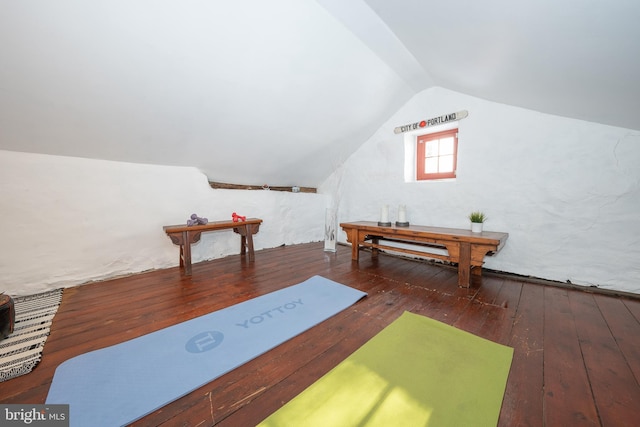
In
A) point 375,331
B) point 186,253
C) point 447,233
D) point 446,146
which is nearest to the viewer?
point 375,331

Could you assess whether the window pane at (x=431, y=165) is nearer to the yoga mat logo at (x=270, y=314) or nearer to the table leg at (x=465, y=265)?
the table leg at (x=465, y=265)

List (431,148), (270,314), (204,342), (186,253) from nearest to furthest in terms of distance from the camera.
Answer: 1. (204,342)
2. (270,314)
3. (186,253)
4. (431,148)

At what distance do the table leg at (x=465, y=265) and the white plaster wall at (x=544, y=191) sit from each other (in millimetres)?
724

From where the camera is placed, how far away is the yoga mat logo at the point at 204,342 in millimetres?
1372

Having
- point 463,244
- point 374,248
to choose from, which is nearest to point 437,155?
point 463,244

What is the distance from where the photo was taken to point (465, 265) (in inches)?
92.2

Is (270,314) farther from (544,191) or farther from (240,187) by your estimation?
(544,191)

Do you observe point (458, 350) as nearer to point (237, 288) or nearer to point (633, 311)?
point (633, 311)

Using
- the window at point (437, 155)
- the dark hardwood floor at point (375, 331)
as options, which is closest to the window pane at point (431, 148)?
the window at point (437, 155)

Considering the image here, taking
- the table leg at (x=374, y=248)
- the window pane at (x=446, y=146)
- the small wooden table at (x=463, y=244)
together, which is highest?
the window pane at (x=446, y=146)

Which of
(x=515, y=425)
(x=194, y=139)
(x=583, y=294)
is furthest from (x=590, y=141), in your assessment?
(x=194, y=139)

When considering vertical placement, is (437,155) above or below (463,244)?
above

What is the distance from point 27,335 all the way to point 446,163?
4.38 meters

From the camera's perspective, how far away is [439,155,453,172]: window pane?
3191 mm
